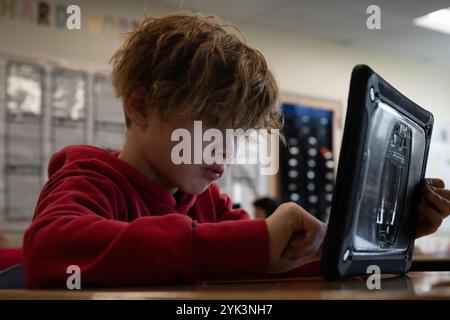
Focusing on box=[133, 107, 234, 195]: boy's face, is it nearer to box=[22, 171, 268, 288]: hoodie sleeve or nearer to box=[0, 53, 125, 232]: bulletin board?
box=[22, 171, 268, 288]: hoodie sleeve

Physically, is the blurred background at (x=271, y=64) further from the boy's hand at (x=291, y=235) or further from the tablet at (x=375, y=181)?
the boy's hand at (x=291, y=235)

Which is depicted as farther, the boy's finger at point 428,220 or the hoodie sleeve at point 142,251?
the boy's finger at point 428,220

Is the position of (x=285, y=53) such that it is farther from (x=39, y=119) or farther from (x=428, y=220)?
(x=428, y=220)

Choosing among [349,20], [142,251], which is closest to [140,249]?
[142,251]

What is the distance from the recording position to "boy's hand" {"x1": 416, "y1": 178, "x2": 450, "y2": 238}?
69 centimetres

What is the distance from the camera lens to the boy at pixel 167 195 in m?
0.48

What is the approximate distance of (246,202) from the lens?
10.3 feet

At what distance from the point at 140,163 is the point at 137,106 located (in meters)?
0.08

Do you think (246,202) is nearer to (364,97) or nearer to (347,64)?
(347,64)

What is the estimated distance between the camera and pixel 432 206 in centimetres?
71

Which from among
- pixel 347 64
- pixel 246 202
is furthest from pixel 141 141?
pixel 347 64

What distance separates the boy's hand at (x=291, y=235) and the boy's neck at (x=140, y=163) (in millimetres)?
317

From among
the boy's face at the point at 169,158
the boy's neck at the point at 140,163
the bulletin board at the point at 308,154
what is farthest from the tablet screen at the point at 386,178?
the bulletin board at the point at 308,154

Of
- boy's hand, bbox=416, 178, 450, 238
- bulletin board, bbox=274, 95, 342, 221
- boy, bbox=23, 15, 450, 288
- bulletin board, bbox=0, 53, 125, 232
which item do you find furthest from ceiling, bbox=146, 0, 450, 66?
boy's hand, bbox=416, 178, 450, 238
